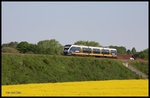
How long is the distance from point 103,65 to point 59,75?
46.0 feet

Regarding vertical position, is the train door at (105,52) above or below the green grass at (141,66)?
above

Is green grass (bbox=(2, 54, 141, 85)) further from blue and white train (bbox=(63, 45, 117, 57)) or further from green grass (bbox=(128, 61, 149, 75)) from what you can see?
green grass (bbox=(128, 61, 149, 75))

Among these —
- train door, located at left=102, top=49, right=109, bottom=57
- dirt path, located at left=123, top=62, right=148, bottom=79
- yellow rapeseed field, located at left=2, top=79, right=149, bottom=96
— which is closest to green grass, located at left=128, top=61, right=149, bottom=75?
dirt path, located at left=123, top=62, right=148, bottom=79

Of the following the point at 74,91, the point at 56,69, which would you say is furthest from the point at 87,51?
the point at 74,91

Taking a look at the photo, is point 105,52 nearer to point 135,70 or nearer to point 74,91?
point 135,70

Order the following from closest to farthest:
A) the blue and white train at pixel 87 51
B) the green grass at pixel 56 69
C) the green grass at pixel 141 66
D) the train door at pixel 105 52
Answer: the green grass at pixel 56 69 → the blue and white train at pixel 87 51 → the green grass at pixel 141 66 → the train door at pixel 105 52

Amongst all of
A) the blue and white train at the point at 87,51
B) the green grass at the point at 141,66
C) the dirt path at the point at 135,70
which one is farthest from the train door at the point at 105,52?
the green grass at the point at 141,66

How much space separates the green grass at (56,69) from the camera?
3668 centimetres

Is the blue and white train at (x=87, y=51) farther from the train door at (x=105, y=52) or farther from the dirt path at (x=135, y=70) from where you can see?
the dirt path at (x=135, y=70)

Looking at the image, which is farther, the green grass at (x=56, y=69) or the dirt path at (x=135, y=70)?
the dirt path at (x=135, y=70)

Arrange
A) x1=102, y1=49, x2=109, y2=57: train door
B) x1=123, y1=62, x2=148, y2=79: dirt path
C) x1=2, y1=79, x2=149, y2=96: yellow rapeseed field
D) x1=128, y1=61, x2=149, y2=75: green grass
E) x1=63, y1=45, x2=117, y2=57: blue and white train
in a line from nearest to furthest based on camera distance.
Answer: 1. x1=2, y1=79, x2=149, y2=96: yellow rapeseed field
2. x1=63, y1=45, x2=117, y2=57: blue and white train
3. x1=123, y1=62, x2=148, y2=79: dirt path
4. x1=128, y1=61, x2=149, y2=75: green grass
5. x1=102, y1=49, x2=109, y2=57: train door

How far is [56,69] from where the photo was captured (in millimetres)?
42531

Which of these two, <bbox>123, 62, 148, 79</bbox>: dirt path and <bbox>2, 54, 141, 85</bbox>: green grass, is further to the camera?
A: <bbox>123, 62, 148, 79</bbox>: dirt path

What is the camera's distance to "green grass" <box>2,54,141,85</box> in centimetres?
3668
